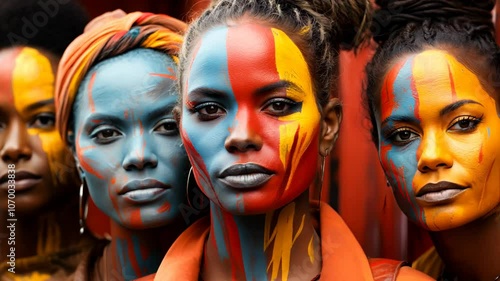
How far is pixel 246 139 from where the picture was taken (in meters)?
2.31

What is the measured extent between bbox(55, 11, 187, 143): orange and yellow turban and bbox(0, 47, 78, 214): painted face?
0.14 m

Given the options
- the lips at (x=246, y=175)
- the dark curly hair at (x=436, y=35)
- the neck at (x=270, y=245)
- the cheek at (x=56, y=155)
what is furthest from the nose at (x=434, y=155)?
the cheek at (x=56, y=155)

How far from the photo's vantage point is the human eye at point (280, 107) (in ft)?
7.86

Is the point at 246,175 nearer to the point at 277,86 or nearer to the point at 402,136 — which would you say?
the point at 277,86

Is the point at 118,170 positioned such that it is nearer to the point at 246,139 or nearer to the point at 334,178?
the point at 246,139

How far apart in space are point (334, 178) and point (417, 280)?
1.29 m

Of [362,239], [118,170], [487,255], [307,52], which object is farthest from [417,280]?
[362,239]

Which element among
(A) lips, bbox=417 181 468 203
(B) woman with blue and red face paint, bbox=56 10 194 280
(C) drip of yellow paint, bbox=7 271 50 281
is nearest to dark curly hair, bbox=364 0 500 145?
(A) lips, bbox=417 181 468 203

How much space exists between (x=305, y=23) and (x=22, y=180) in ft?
4.03

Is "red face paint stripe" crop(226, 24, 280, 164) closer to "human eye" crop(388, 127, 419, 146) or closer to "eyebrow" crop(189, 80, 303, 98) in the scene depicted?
"eyebrow" crop(189, 80, 303, 98)

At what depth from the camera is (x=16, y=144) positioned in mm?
3062

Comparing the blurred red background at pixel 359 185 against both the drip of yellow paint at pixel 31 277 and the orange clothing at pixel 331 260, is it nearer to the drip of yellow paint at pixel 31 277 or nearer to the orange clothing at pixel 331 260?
the orange clothing at pixel 331 260

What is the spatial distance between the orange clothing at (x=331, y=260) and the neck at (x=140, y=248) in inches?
Answer: 12.5

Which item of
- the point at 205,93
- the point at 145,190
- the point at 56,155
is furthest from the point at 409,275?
the point at 56,155
